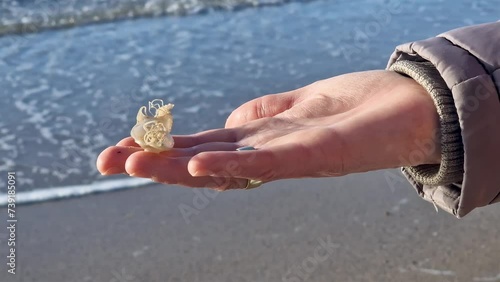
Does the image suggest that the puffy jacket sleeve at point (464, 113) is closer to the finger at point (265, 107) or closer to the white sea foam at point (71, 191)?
the finger at point (265, 107)

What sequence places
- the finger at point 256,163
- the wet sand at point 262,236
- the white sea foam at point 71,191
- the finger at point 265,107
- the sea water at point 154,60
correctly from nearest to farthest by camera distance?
the finger at point 256,163 → the finger at point 265,107 → the wet sand at point 262,236 → the white sea foam at point 71,191 → the sea water at point 154,60

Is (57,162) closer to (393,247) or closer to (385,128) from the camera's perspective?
(393,247)

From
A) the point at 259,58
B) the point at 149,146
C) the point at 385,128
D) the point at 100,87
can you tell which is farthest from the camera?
→ the point at 259,58

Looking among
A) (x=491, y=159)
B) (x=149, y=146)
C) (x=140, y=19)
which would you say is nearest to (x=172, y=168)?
(x=149, y=146)

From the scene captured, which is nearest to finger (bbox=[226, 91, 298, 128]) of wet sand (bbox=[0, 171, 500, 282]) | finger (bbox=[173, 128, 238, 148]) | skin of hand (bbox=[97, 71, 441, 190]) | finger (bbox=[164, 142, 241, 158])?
skin of hand (bbox=[97, 71, 441, 190])

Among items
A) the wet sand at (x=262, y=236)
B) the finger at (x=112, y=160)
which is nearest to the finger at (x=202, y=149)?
the finger at (x=112, y=160)

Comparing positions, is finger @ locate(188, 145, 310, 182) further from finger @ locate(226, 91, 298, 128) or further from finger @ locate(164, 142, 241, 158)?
finger @ locate(226, 91, 298, 128)

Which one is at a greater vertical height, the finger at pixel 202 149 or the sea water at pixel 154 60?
the finger at pixel 202 149
